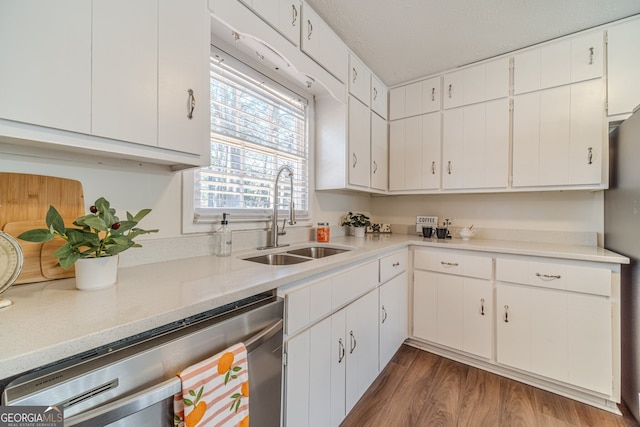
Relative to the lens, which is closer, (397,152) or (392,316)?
(392,316)

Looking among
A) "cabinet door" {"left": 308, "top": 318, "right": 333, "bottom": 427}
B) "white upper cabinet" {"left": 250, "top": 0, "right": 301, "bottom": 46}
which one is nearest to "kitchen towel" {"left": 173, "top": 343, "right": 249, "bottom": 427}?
"cabinet door" {"left": 308, "top": 318, "right": 333, "bottom": 427}

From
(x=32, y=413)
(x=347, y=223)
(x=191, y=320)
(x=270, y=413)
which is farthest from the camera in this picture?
(x=347, y=223)

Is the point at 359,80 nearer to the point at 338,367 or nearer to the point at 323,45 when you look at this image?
the point at 323,45

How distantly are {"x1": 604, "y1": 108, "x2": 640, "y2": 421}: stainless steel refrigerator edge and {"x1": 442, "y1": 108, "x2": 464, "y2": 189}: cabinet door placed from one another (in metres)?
0.96

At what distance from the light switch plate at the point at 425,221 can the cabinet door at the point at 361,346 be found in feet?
4.18

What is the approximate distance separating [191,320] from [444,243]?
78.7 inches

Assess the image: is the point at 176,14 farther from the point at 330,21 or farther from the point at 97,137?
the point at 330,21

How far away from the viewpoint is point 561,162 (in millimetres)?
1921

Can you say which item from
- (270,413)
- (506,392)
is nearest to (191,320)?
(270,413)

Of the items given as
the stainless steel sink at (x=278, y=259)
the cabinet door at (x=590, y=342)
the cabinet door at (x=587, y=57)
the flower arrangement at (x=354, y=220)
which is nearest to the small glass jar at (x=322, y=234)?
the stainless steel sink at (x=278, y=259)

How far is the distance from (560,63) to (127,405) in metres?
3.08

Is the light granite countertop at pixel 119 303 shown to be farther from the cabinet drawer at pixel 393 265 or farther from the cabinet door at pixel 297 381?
the cabinet drawer at pixel 393 265

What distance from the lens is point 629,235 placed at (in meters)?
1.57

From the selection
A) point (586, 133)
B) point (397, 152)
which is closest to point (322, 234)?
point (397, 152)
